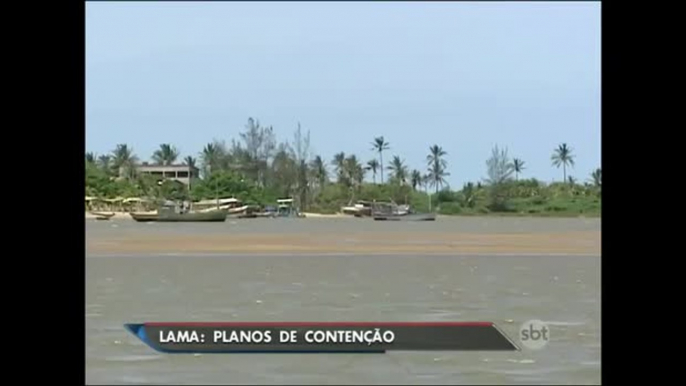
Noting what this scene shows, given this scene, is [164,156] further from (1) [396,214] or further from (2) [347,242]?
(1) [396,214]

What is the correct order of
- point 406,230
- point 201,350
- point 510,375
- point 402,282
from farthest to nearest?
1. point 406,230
2. point 402,282
3. point 510,375
4. point 201,350

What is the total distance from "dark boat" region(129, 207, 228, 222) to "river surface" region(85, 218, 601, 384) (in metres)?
13.8

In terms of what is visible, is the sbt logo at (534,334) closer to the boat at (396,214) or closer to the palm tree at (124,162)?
the palm tree at (124,162)

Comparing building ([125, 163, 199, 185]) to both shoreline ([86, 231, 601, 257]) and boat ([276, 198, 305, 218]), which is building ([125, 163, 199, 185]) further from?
boat ([276, 198, 305, 218])

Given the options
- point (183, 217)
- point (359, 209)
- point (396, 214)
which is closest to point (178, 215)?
point (183, 217)

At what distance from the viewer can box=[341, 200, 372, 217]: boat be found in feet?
134

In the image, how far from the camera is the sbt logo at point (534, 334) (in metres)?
7.41

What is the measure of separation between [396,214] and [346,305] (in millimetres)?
30460

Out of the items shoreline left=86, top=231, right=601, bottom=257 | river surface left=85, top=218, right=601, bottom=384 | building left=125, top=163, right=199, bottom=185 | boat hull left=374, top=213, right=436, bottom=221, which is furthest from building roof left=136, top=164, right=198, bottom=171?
boat hull left=374, top=213, right=436, bottom=221

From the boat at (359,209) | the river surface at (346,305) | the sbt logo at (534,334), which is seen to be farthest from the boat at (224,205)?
the sbt logo at (534,334)
